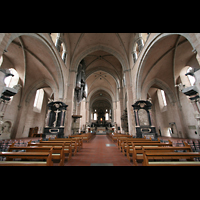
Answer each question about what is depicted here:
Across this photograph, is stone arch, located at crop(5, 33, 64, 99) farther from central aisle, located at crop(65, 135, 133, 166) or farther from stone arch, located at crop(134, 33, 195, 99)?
stone arch, located at crop(134, 33, 195, 99)

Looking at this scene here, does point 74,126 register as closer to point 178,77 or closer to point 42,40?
point 42,40

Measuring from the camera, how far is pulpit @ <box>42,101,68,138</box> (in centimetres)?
930

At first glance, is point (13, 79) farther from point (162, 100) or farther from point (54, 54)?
point (162, 100)

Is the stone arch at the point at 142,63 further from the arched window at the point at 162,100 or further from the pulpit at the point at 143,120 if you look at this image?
the arched window at the point at 162,100

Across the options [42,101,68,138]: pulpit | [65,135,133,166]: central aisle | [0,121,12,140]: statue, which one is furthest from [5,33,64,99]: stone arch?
[65,135,133,166]: central aisle

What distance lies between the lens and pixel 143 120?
9.38 meters

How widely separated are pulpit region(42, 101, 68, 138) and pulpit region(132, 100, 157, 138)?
295 inches

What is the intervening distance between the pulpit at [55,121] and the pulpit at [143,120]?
7.50 metres

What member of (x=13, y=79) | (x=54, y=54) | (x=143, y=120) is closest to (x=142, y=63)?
(x=143, y=120)

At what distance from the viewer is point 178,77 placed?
1216cm

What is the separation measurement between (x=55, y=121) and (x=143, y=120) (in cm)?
895

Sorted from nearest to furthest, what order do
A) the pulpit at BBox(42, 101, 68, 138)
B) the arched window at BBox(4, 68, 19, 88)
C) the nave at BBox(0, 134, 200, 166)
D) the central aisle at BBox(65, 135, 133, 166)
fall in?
the nave at BBox(0, 134, 200, 166) < the central aisle at BBox(65, 135, 133, 166) < the pulpit at BBox(42, 101, 68, 138) < the arched window at BBox(4, 68, 19, 88)

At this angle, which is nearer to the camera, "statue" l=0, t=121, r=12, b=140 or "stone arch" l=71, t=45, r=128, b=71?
"statue" l=0, t=121, r=12, b=140
